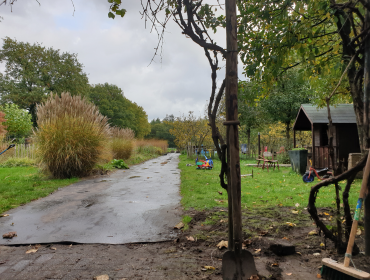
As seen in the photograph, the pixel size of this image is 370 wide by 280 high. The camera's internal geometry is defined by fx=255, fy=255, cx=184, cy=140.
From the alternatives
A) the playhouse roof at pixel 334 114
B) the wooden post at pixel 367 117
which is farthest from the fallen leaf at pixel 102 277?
the playhouse roof at pixel 334 114

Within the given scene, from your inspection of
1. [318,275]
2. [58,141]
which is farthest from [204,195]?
[58,141]

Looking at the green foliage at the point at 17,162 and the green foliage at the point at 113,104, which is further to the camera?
the green foliage at the point at 113,104

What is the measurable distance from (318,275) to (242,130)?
81.9 ft

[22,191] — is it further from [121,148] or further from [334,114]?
[334,114]

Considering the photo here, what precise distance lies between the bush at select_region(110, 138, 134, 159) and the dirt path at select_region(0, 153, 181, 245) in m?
11.1

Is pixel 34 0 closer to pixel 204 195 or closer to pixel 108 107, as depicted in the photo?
pixel 204 195

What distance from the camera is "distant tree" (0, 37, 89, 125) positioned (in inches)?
1209

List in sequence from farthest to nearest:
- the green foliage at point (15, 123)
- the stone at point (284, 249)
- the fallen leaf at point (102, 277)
Answer: the green foliage at point (15, 123), the stone at point (284, 249), the fallen leaf at point (102, 277)

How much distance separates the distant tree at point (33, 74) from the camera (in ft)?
101

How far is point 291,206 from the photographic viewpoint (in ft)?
17.0

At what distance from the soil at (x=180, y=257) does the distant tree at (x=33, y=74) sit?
3065 centimetres

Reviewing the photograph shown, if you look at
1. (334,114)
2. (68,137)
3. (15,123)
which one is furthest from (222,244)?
(15,123)

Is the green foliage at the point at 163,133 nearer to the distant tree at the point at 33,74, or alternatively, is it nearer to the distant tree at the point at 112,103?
the distant tree at the point at 112,103

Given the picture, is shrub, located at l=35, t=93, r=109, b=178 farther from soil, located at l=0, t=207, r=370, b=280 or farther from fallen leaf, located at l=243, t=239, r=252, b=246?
fallen leaf, located at l=243, t=239, r=252, b=246
